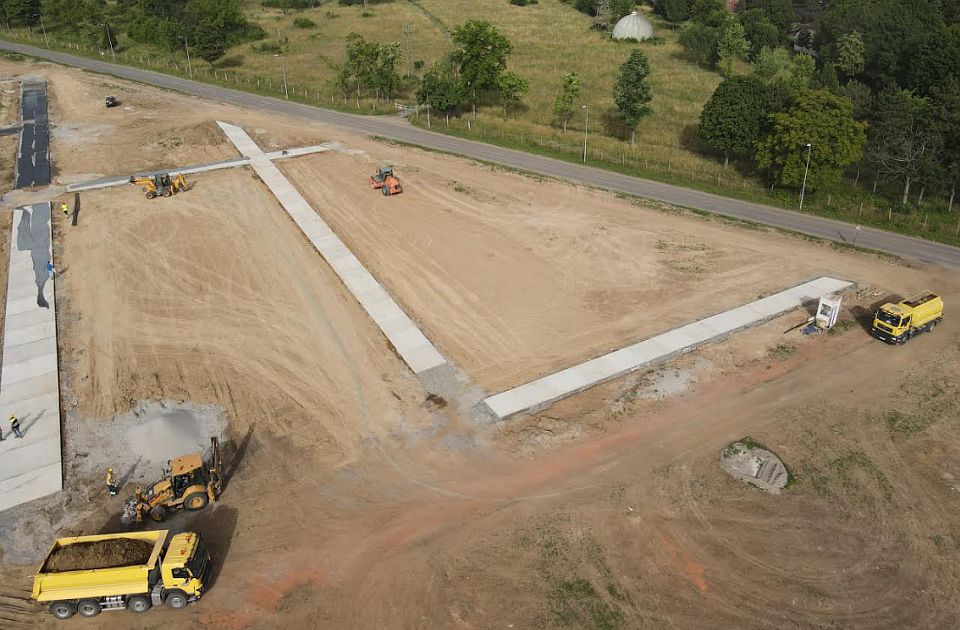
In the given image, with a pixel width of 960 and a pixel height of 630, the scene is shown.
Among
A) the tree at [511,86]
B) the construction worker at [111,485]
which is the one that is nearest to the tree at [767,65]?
the tree at [511,86]

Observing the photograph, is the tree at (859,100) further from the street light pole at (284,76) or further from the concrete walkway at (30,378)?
the concrete walkway at (30,378)

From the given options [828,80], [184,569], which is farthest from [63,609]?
[828,80]

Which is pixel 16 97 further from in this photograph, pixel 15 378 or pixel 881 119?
pixel 881 119

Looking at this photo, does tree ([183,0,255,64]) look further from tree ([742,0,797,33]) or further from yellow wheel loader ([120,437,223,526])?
yellow wheel loader ([120,437,223,526])

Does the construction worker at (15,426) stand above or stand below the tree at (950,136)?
below

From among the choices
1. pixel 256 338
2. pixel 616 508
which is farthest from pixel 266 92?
pixel 616 508

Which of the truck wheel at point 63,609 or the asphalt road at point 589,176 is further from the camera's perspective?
the asphalt road at point 589,176

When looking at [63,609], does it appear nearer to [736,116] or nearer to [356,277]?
→ [356,277]
